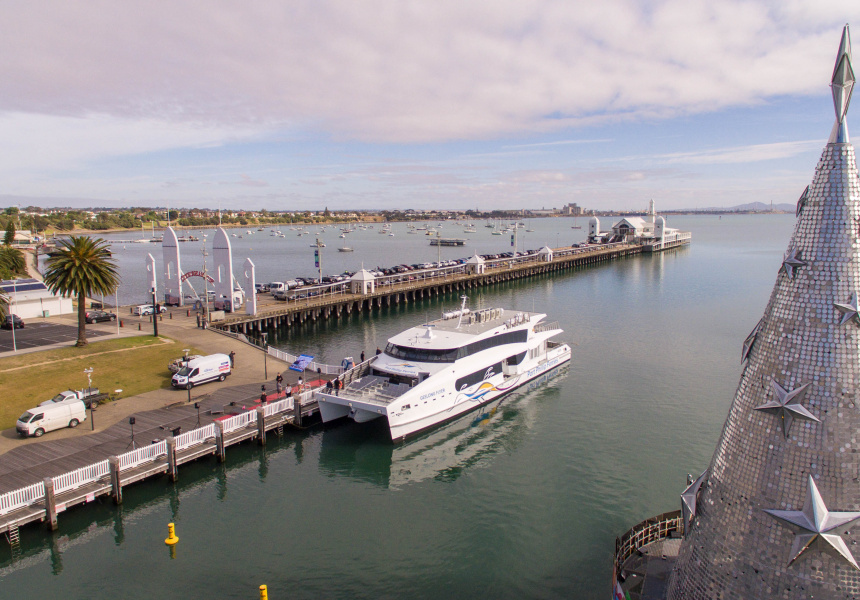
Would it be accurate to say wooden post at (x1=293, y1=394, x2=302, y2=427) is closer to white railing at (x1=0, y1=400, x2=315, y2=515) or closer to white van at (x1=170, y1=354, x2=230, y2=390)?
white railing at (x1=0, y1=400, x2=315, y2=515)

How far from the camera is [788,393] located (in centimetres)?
945

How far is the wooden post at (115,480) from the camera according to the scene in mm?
22422

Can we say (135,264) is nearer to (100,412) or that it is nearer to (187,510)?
(100,412)

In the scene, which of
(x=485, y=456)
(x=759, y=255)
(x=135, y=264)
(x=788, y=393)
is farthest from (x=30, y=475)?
(x=759, y=255)

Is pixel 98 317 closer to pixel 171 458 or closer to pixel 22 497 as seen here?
pixel 171 458

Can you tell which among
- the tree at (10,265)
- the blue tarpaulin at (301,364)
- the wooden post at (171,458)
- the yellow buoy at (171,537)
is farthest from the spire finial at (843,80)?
the tree at (10,265)

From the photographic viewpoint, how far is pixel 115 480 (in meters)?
22.5

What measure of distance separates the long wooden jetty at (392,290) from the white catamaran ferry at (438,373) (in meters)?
26.8

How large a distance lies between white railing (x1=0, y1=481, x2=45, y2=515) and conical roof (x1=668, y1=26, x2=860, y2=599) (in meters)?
22.6

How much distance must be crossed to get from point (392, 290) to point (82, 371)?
44166mm

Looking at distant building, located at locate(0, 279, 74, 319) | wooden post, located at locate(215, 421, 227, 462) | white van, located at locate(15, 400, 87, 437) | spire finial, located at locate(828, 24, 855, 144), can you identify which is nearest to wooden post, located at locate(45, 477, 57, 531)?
white van, located at locate(15, 400, 87, 437)

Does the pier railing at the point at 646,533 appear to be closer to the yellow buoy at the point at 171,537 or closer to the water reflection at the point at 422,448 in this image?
the water reflection at the point at 422,448

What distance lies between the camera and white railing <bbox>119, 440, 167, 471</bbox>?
2358 cm

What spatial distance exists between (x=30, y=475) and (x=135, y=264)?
127901 mm
